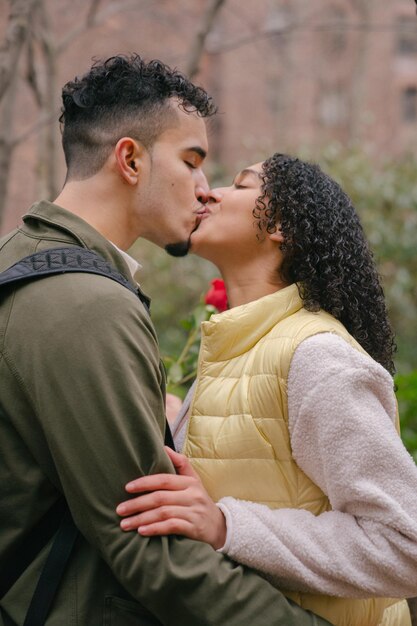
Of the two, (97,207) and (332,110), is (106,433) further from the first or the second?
(332,110)

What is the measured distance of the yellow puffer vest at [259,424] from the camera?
7.85ft

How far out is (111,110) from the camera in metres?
2.71

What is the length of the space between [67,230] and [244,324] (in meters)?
0.62

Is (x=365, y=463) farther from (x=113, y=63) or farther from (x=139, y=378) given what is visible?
(x=113, y=63)

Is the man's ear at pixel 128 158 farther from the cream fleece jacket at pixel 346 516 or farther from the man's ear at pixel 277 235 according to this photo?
the cream fleece jacket at pixel 346 516

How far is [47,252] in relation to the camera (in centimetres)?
224

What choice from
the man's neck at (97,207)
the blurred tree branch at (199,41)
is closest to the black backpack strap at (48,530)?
the man's neck at (97,207)

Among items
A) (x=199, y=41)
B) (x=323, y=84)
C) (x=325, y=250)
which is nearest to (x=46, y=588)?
(x=325, y=250)

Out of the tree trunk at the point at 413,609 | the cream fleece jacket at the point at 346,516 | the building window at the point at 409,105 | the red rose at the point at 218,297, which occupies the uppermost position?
the building window at the point at 409,105

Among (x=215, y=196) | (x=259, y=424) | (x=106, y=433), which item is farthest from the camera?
(x=215, y=196)

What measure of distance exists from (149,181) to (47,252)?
56 cm

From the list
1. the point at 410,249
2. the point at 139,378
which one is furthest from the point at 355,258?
the point at 410,249

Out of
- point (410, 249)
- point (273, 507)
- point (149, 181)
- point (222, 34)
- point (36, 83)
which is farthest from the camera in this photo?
point (222, 34)

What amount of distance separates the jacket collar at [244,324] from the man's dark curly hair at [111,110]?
0.60 metres
